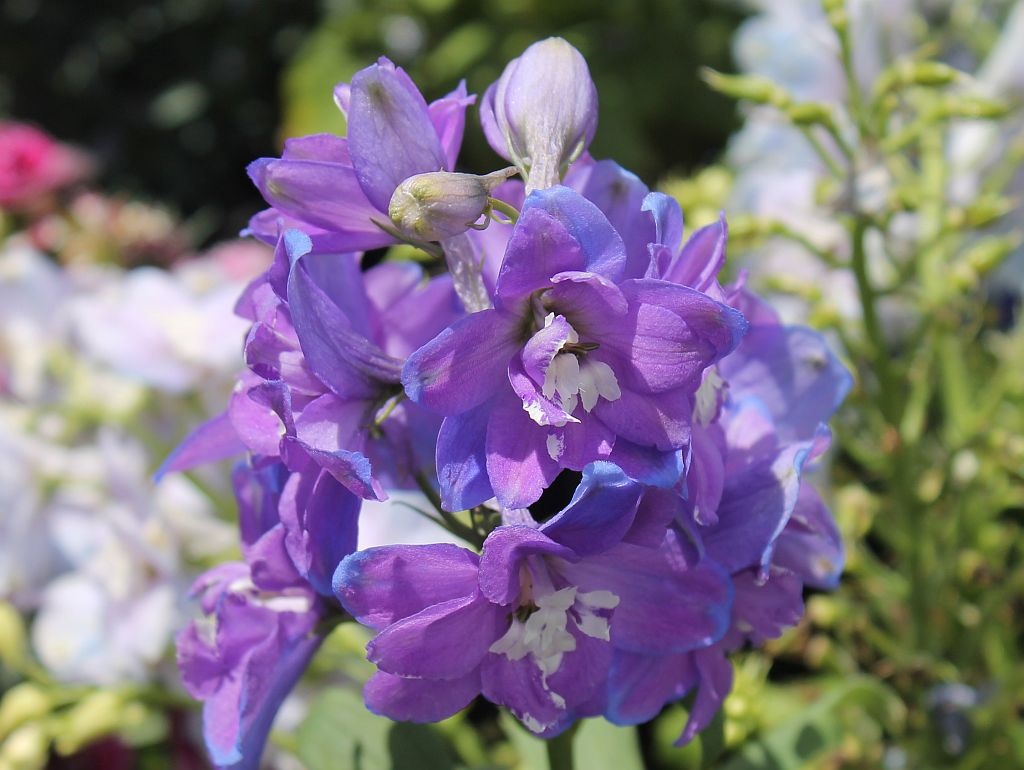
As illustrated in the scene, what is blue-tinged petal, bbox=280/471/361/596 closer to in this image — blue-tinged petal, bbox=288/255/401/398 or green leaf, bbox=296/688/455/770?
blue-tinged petal, bbox=288/255/401/398

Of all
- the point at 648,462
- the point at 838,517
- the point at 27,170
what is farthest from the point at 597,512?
the point at 27,170

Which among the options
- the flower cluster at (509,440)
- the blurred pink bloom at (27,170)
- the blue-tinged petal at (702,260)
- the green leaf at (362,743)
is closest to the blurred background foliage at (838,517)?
the green leaf at (362,743)

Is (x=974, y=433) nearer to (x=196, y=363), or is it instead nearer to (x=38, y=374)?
(x=196, y=363)

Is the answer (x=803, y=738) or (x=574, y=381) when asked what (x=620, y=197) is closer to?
(x=574, y=381)

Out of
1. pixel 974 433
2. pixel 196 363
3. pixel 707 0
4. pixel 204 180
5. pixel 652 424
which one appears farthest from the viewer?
pixel 204 180

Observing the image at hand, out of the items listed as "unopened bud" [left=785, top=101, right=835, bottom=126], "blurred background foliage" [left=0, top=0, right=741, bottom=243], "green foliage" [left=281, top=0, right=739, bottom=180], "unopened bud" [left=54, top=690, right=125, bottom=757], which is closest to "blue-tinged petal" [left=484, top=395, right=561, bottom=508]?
"unopened bud" [left=785, top=101, right=835, bottom=126]

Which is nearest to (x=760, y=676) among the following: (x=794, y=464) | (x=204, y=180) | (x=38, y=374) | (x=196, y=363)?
(x=794, y=464)

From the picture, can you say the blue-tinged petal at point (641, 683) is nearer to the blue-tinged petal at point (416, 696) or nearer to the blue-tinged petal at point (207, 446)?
the blue-tinged petal at point (416, 696)
